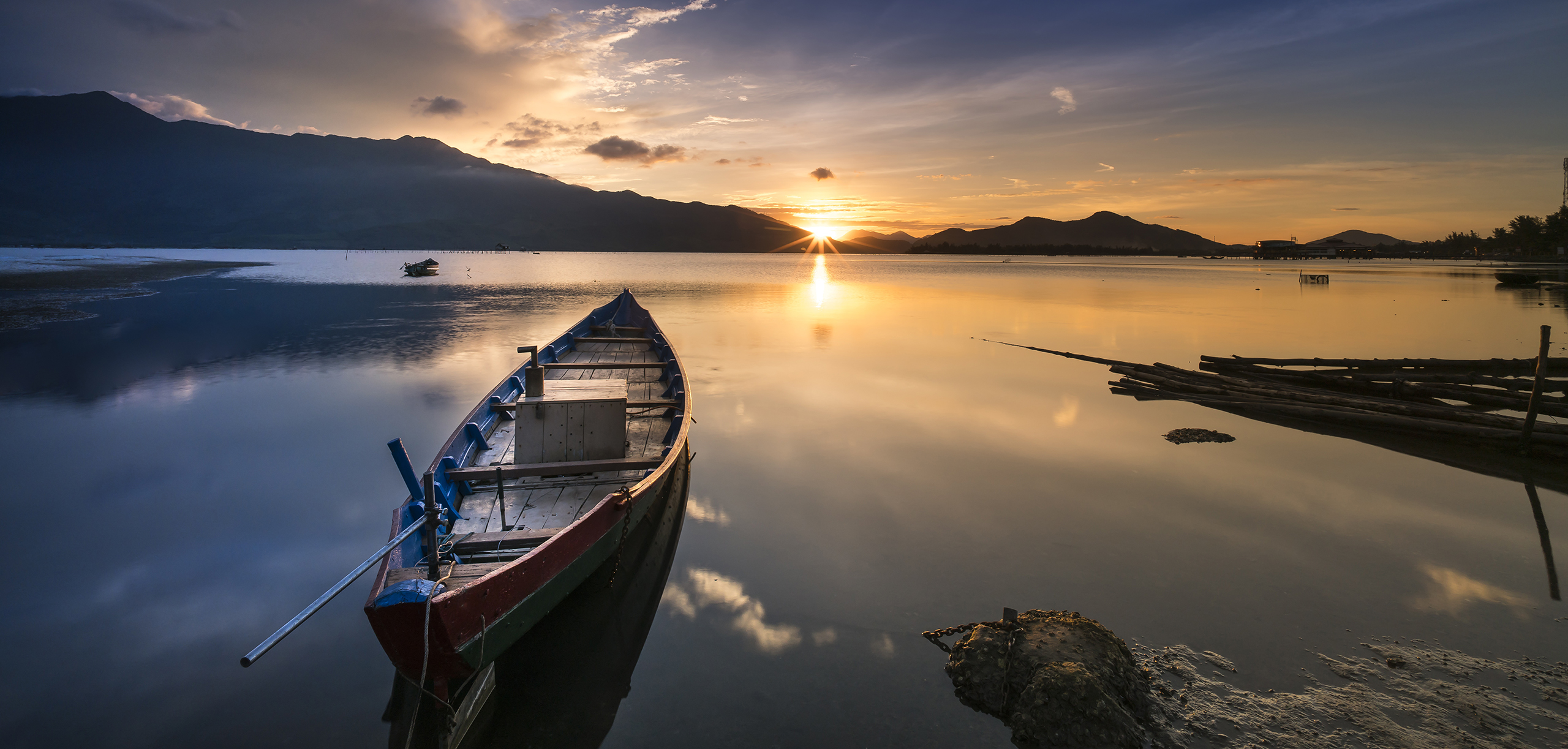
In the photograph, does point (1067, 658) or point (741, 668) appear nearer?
point (1067, 658)

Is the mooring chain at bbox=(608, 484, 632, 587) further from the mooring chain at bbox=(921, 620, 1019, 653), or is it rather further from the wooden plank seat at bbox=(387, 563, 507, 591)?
the mooring chain at bbox=(921, 620, 1019, 653)

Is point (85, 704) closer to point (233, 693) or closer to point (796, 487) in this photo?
point (233, 693)

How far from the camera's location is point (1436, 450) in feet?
46.3

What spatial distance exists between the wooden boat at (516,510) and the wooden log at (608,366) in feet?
8.39

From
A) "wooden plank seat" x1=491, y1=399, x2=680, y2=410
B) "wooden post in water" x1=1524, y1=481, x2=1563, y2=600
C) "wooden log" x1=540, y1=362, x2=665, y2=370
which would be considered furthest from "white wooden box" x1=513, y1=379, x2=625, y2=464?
"wooden post in water" x1=1524, y1=481, x2=1563, y2=600

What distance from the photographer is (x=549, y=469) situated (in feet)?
28.9

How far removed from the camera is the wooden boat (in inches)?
208

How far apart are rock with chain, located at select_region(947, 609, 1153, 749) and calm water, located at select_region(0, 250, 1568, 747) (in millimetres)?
298

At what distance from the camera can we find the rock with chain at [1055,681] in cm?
550

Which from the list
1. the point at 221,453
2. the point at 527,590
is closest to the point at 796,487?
the point at 527,590

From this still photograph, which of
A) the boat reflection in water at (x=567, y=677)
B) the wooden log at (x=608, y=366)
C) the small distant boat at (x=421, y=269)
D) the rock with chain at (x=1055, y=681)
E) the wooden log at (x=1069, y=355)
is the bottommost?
the boat reflection in water at (x=567, y=677)

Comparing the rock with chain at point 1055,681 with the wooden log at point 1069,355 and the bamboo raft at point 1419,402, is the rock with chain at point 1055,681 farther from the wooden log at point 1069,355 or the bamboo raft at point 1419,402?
the wooden log at point 1069,355

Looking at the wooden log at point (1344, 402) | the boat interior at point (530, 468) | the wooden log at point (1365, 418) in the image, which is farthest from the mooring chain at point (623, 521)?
the wooden log at point (1344, 402)

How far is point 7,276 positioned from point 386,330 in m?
52.9
